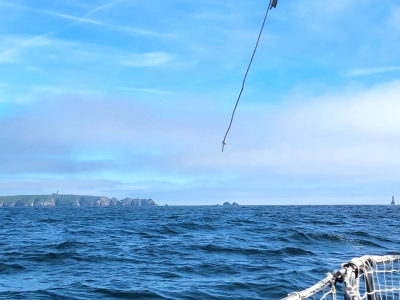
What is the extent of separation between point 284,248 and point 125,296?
9607 mm

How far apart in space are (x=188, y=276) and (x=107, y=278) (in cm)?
232

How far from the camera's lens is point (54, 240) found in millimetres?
23141

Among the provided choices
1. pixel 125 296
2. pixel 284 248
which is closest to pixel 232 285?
pixel 125 296

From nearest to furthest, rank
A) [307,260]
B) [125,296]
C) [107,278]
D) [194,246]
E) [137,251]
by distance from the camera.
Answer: [125,296]
[107,278]
[307,260]
[137,251]
[194,246]

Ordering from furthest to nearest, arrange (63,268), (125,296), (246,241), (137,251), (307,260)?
1. (246,241)
2. (137,251)
3. (307,260)
4. (63,268)
5. (125,296)

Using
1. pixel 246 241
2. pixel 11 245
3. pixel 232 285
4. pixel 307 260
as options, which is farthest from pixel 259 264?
pixel 11 245

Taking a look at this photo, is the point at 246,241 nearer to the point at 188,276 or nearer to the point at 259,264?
the point at 259,264

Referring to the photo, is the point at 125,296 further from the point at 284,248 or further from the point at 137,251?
the point at 284,248

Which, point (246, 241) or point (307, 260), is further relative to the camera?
point (246, 241)

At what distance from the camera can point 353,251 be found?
19469 millimetres

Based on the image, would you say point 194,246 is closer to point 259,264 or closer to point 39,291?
point 259,264

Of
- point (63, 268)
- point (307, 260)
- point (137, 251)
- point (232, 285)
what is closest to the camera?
point (232, 285)

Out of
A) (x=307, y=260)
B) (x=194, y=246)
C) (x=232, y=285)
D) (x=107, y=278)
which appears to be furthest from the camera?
(x=194, y=246)

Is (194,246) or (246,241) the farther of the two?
(246,241)
